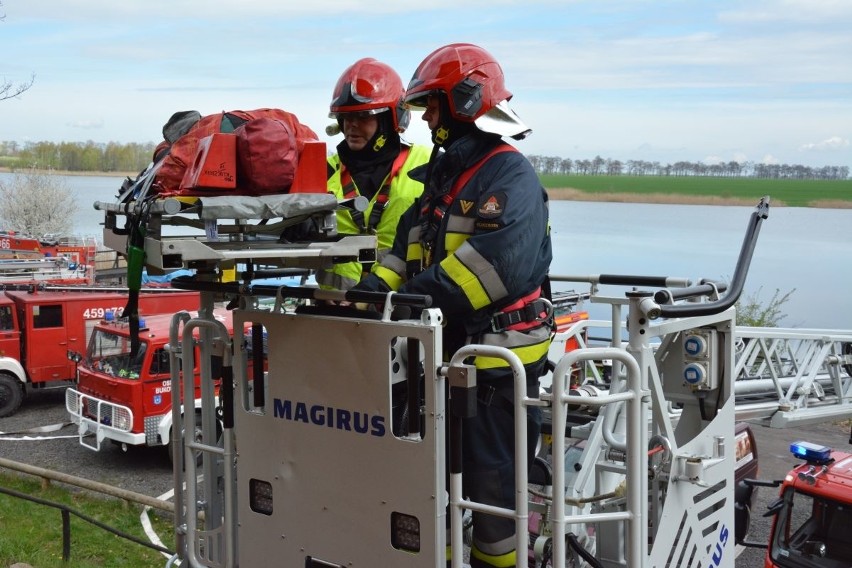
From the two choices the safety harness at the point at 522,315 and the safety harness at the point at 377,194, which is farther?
the safety harness at the point at 377,194

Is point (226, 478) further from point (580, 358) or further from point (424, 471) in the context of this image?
point (580, 358)

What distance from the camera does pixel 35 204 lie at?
170 ft

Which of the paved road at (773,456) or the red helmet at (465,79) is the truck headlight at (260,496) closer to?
the red helmet at (465,79)

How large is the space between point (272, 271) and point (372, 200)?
0.89 meters

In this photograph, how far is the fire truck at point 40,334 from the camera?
16.8 meters

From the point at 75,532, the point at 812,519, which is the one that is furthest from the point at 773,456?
the point at 75,532

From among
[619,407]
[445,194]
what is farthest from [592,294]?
[445,194]

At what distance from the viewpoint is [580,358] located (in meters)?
3.02

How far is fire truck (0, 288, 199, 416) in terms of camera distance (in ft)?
55.1

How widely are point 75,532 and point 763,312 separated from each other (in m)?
16.1

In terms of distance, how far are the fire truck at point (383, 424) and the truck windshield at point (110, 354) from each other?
9604 millimetres

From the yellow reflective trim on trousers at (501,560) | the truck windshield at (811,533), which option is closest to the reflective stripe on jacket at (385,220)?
the yellow reflective trim on trousers at (501,560)

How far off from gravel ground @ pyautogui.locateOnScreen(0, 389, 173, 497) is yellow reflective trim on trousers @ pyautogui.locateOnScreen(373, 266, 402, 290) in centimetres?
882

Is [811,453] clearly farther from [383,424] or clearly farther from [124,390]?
[124,390]
